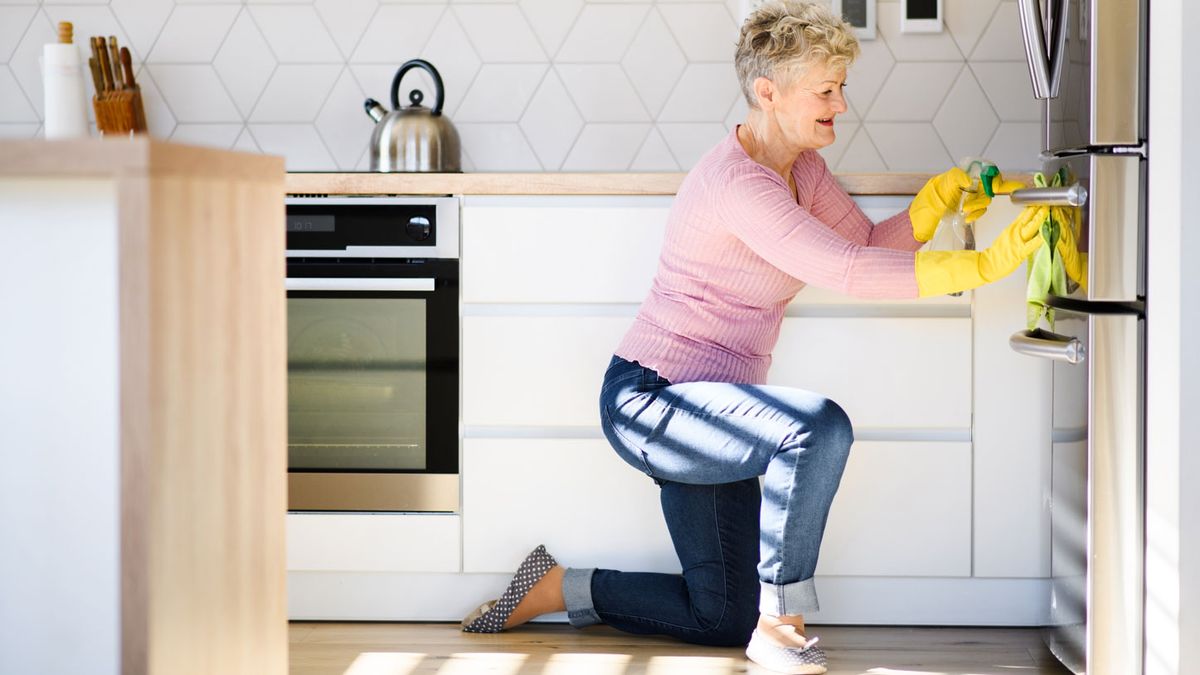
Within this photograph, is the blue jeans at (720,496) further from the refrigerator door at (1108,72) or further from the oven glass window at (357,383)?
the refrigerator door at (1108,72)

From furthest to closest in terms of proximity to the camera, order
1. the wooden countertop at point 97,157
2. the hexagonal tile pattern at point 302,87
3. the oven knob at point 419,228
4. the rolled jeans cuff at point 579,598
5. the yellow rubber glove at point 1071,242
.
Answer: the hexagonal tile pattern at point 302,87 < the oven knob at point 419,228 < the rolled jeans cuff at point 579,598 < the yellow rubber glove at point 1071,242 < the wooden countertop at point 97,157

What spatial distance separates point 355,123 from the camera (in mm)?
3105

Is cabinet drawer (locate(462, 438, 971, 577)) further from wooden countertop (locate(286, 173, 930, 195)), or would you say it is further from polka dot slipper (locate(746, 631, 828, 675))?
wooden countertop (locate(286, 173, 930, 195))

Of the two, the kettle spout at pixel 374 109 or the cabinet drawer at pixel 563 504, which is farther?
the kettle spout at pixel 374 109

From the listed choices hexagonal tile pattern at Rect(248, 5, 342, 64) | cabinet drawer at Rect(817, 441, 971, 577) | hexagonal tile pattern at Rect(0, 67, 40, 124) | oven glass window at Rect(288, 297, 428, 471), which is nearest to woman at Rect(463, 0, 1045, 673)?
cabinet drawer at Rect(817, 441, 971, 577)

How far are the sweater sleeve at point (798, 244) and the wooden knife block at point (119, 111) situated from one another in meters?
1.66

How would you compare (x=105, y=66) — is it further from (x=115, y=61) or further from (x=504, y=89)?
(x=504, y=89)

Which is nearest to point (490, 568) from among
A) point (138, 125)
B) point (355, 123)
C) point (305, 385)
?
point (305, 385)

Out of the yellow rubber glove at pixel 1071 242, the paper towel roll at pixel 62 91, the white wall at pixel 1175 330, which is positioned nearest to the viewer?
the white wall at pixel 1175 330

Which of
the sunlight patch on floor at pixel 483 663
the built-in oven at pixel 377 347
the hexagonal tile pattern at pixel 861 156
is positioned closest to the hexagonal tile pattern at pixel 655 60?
the hexagonal tile pattern at pixel 861 156

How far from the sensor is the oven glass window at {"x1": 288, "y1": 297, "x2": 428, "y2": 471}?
2457 mm

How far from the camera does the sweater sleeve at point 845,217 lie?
7.67 feet

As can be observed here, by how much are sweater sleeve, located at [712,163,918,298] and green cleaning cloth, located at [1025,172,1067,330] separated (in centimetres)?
21

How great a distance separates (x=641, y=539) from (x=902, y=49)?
1392 millimetres
